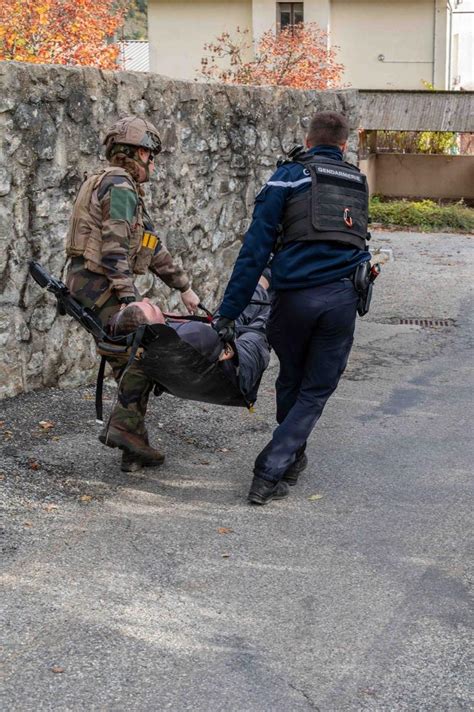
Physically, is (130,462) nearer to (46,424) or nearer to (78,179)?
(46,424)

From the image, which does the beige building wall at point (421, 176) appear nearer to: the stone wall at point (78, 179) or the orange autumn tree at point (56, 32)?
the orange autumn tree at point (56, 32)

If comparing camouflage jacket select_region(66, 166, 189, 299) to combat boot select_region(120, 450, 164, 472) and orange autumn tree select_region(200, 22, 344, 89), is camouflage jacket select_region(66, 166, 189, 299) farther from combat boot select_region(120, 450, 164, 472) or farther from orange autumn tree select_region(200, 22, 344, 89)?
orange autumn tree select_region(200, 22, 344, 89)

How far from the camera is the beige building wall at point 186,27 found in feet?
104

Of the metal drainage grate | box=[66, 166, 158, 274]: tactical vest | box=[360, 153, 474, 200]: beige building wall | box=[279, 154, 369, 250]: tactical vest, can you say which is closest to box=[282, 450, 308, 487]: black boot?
box=[279, 154, 369, 250]: tactical vest

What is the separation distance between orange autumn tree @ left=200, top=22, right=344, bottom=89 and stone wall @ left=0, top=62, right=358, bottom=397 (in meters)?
9.67

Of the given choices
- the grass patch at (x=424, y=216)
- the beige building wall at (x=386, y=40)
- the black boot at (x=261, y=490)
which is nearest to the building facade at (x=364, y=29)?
the beige building wall at (x=386, y=40)

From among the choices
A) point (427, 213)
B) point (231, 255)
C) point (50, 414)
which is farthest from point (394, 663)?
point (427, 213)

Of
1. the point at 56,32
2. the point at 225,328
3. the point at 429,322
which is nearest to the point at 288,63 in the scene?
the point at 56,32

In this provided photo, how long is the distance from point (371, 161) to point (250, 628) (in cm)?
1682

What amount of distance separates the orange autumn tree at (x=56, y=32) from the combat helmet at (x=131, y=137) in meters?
8.46

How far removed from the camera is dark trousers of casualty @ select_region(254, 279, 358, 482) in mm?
5496

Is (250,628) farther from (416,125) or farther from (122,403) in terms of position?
(416,125)

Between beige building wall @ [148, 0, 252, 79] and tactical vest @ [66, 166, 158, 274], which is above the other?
beige building wall @ [148, 0, 252, 79]

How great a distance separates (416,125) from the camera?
61.9 feet
